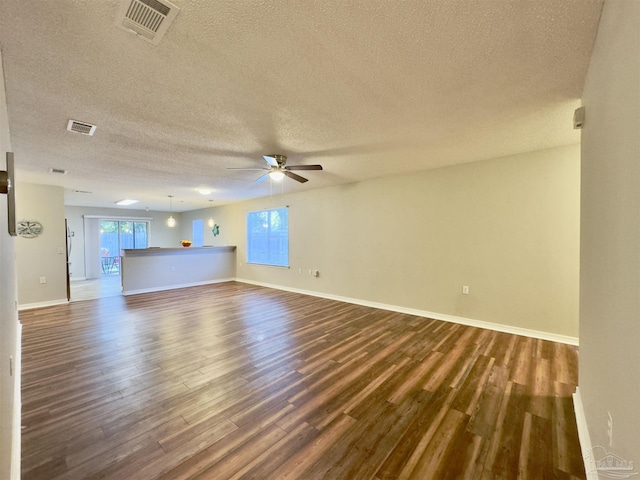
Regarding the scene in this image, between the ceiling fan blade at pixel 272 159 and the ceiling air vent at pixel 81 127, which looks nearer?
the ceiling air vent at pixel 81 127

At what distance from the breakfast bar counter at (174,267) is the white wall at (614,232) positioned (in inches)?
298

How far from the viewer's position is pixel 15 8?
1269mm

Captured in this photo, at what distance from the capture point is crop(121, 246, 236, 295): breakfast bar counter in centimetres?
629

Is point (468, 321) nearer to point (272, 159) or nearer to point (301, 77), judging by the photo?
point (272, 159)

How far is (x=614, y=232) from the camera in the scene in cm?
116

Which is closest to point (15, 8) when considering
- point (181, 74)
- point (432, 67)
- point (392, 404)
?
point (181, 74)

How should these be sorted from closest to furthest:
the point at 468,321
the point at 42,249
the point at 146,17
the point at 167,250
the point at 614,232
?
the point at 614,232 < the point at 146,17 < the point at 468,321 < the point at 42,249 < the point at 167,250

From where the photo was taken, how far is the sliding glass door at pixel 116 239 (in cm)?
952

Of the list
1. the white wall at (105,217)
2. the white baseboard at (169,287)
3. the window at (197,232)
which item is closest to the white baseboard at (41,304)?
the white baseboard at (169,287)

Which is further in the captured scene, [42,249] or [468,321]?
[42,249]

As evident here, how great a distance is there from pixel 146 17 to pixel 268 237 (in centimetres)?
606

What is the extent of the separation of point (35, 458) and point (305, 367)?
1.89 meters

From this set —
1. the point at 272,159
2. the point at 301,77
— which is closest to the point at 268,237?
the point at 272,159

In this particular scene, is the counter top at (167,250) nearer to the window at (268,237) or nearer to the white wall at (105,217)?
the window at (268,237)
